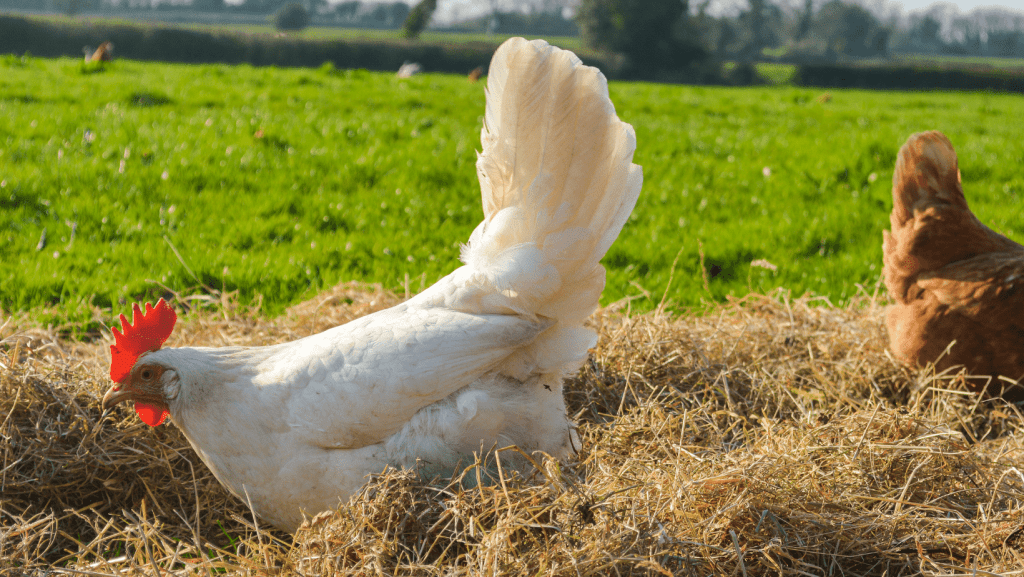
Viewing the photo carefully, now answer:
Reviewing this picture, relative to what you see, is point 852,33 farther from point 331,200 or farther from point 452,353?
point 452,353

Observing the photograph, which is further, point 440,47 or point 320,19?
point 320,19

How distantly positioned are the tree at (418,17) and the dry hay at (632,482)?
43720mm

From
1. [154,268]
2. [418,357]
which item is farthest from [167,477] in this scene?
[154,268]

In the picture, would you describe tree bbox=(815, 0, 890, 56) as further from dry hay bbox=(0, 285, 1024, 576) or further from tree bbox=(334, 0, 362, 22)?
dry hay bbox=(0, 285, 1024, 576)

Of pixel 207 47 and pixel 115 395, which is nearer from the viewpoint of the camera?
pixel 115 395

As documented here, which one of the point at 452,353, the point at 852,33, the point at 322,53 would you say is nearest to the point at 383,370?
the point at 452,353

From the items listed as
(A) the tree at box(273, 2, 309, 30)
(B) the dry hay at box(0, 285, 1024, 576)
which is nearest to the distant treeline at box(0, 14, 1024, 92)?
(B) the dry hay at box(0, 285, 1024, 576)

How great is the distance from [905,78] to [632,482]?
35648mm

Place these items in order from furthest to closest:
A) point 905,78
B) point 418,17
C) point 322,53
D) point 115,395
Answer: point 418,17, point 905,78, point 322,53, point 115,395

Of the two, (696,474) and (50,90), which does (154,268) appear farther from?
(50,90)

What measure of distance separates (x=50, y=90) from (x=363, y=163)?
5.10m

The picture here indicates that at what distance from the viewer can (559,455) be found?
8.32 ft

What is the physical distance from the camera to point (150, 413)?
2.33m

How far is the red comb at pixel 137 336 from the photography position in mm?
2252
